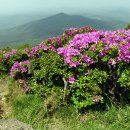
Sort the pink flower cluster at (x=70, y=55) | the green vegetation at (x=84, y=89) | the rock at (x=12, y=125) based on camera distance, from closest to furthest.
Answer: the rock at (x=12, y=125), the green vegetation at (x=84, y=89), the pink flower cluster at (x=70, y=55)

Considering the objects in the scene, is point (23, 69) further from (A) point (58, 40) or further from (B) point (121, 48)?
(B) point (121, 48)

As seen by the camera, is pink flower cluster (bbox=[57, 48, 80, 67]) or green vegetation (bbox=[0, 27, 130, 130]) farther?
pink flower cluster (bbox=[57, 48, 80, 67])

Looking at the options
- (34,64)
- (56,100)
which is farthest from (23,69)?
(56,100)

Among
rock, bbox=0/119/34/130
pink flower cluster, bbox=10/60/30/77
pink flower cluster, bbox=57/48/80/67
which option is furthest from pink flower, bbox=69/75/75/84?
pink flower cluster, bbox=10/60/30/77

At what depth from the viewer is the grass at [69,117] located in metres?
11.7

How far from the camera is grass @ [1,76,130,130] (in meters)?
11.7

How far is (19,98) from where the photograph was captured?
1457 cm

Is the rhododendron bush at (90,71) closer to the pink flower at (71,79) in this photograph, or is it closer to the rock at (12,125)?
the pink flower at (71,79)

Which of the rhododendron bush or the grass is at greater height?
the rhododendron bush

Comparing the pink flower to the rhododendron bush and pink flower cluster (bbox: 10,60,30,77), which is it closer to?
the rhododendron bush

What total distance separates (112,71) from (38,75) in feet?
9.38

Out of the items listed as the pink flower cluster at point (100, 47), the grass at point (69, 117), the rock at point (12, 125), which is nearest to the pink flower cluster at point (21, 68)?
the grass at point (69, 117)

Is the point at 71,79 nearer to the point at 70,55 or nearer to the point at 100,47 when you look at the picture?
the point at 70,55

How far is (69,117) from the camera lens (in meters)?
12.7
